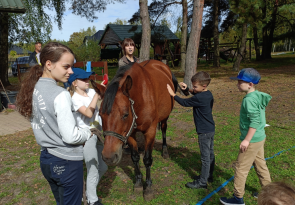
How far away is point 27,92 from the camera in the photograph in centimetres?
171

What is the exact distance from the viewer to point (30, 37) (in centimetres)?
1410

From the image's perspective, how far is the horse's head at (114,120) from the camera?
7.16 feet

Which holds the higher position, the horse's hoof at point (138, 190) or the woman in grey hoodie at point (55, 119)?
the woman in grey hoodie at point (55, 119)

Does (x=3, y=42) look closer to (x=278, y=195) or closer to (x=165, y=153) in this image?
(x=165, y=153)

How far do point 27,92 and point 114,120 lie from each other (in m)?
0.84

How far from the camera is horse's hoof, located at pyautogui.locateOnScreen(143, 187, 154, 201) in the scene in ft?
9.82

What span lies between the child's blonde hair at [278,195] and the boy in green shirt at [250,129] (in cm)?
118

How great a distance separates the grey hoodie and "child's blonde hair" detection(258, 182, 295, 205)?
1302mm

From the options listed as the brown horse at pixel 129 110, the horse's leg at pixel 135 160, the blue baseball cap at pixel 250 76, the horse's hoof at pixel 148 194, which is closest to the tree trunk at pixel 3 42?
the brown horse at pixel 129 110

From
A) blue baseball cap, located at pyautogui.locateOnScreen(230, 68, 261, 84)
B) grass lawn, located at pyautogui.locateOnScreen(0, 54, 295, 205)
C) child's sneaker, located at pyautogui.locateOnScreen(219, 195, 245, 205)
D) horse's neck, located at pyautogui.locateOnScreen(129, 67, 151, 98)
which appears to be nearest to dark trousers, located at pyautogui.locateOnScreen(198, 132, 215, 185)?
grass lawn, located at pyautogui.locateOnScreen(0, 54, 295, 205)

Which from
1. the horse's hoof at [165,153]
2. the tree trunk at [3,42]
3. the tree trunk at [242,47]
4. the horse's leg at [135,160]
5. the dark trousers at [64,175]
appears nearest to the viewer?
the dark trousers at [64,175]

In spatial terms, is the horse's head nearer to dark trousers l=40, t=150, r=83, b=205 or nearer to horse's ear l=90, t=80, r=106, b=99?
horse's ear l=90, t=80, r=106, b=99

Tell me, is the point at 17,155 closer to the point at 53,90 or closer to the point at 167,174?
the point at 167,174

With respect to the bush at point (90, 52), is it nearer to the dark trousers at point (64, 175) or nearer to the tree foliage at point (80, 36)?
the tree foliage at point (80, 36)
